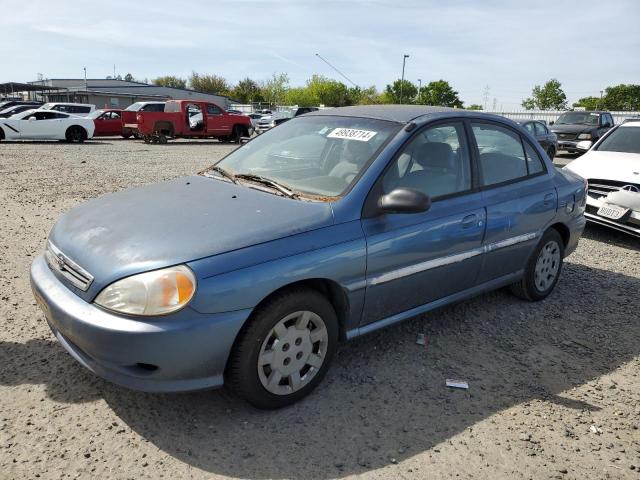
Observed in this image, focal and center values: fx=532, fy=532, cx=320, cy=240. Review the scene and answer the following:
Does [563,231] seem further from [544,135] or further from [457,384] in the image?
[544,135]

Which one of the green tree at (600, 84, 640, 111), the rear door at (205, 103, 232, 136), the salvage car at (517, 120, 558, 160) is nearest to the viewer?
the salvage car at (517, 120, 558, 160)

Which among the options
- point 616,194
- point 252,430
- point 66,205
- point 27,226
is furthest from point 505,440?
point 66,205

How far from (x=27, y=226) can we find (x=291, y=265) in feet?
17.7

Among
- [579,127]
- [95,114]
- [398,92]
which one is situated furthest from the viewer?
[398,92]

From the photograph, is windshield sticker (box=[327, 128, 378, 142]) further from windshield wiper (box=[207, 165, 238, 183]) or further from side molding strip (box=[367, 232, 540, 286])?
side molding strip (box=[367, 232, 540, 286])

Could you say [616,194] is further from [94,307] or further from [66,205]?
[66,205]

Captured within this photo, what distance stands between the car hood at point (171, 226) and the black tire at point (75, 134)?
2020 centimetres

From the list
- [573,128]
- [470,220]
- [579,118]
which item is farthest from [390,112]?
[579,118]

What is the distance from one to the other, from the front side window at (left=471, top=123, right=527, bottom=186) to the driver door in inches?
7.0

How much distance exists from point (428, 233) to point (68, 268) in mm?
2149

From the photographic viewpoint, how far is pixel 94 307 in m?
2.61

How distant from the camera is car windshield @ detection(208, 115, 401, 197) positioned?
3381mm

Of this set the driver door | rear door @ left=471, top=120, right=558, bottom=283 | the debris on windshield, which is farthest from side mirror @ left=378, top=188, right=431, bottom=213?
the debris on windshield

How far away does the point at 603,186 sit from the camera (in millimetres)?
6910
